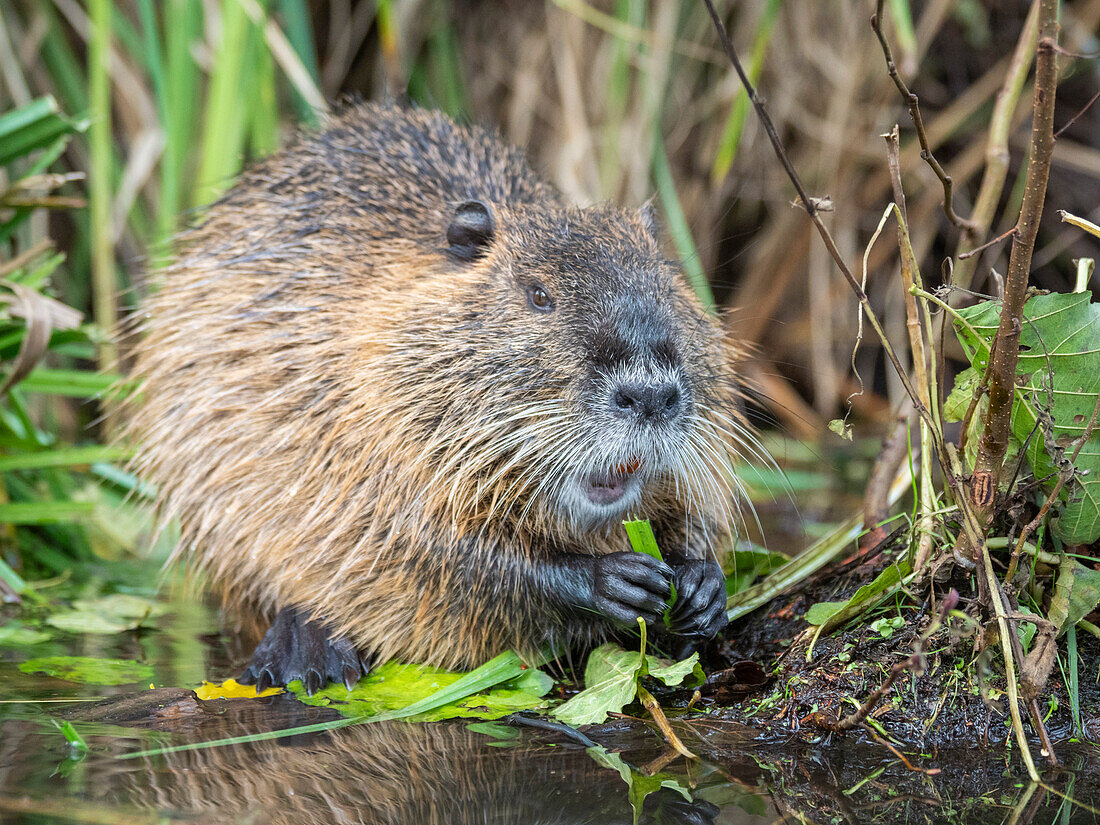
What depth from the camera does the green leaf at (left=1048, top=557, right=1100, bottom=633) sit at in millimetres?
1817

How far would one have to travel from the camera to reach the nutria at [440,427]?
2.20 m

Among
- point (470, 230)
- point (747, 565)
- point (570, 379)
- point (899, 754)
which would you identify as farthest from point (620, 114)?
point (899, 754)

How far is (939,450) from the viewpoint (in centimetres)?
181

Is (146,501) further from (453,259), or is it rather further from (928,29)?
(928,29)

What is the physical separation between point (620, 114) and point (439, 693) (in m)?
3.14

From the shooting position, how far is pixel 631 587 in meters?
2.14

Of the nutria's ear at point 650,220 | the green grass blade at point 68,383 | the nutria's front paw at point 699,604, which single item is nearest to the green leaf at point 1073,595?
the nutria's front paw at point 699,604

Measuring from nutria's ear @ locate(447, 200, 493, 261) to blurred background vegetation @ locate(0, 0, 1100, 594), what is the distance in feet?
4.08

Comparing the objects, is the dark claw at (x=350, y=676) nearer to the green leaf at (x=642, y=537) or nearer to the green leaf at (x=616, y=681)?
the green leaf at (x=616, y=681)

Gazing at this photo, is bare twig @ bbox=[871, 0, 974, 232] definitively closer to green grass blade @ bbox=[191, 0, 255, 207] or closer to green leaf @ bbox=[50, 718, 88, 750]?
green leaf @ bbox=[50, 718, 88, 750]

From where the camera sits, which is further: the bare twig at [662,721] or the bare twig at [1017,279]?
the bare twig at [662,721]

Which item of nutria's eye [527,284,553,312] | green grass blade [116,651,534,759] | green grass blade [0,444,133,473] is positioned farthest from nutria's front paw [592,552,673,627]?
green grass blade [0,444,133,473]

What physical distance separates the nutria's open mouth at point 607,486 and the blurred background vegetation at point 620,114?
6.07 feet

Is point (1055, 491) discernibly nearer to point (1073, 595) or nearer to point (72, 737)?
point (1073, 595)
